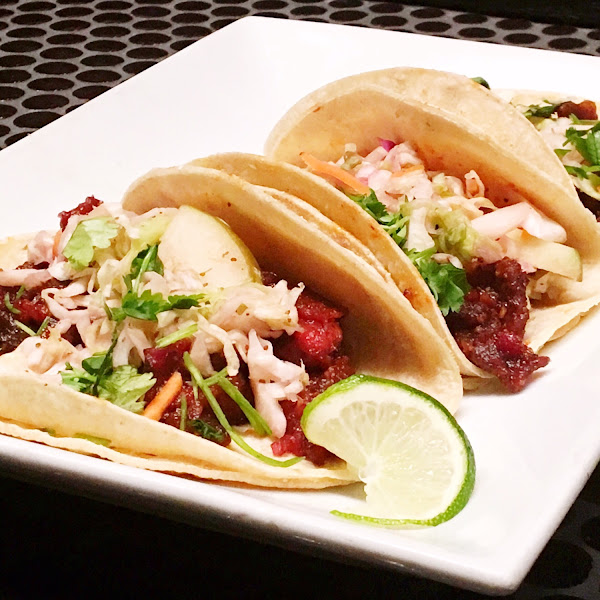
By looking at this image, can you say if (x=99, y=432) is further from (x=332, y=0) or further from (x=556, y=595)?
(x=332, y=0)

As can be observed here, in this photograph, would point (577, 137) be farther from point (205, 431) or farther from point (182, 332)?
point (205, 431)

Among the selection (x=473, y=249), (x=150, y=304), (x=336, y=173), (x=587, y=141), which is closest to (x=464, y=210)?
(x=473, y=249)

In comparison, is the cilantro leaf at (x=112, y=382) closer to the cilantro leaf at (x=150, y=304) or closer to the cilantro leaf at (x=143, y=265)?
the cilantro leaf at (x=150, y=304)

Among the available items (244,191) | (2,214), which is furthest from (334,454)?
(2,214)

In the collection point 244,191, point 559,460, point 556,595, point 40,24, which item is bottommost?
point 40,24

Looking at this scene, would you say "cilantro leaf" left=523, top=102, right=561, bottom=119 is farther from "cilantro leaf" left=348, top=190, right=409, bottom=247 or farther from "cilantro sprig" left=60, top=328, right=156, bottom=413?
"cilantro sprig" left=60, top=328, right=156, bottom=413

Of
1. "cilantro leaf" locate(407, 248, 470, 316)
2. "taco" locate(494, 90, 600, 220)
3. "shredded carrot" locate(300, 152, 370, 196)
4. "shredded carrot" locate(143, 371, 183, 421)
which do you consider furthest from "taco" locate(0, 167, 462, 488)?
"taco" locate(494, 90, 600, 220)
